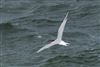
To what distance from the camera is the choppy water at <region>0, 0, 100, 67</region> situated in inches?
1046

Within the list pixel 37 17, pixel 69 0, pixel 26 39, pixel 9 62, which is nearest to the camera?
pixel 9 62

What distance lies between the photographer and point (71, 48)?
27.5m

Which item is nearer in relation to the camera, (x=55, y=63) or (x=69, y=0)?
(x=55, y=63)

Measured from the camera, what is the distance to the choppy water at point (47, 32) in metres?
26.6

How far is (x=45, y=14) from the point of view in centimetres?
3203

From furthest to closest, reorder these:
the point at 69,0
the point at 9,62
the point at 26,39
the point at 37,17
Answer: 1. the point at 69,0
2. the point at 37,17
3. the point at 26,39
4. the point at 9,62

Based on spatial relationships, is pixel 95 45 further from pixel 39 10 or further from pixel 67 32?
pixel 39 10

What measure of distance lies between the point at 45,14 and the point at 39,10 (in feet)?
2.15

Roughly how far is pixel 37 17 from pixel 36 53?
452cm

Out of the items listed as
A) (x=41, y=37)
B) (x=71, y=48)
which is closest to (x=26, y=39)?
(x=41, y=37)

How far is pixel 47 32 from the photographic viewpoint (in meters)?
29.4

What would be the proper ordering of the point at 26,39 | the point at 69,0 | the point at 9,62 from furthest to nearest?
the point at 69,0 → the point at 26,39 → the point at 9,62

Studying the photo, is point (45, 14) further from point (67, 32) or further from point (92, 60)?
point (92, 60)

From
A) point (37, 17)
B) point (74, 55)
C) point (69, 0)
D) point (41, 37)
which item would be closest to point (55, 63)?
point (74, 55)
